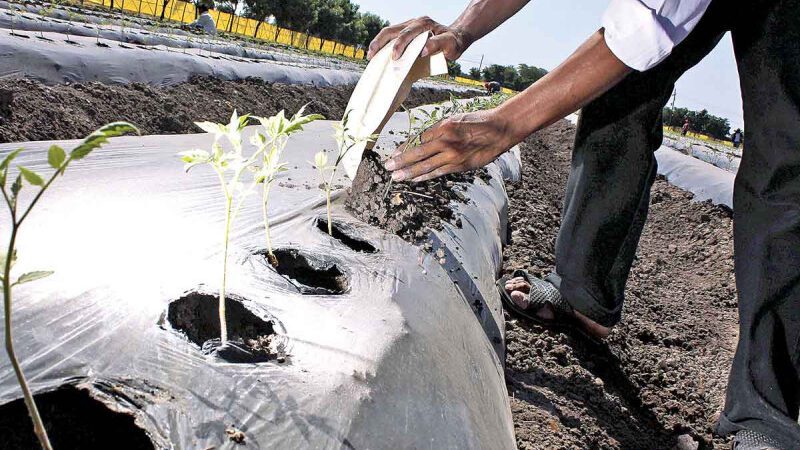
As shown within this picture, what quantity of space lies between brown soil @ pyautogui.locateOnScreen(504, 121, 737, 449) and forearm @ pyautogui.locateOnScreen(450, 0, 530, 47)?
113 cm

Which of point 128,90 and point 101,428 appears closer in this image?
point 101,428

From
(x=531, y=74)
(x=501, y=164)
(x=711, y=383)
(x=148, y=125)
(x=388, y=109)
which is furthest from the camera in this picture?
(x=531, y=74)

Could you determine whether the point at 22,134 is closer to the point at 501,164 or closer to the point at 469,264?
the point at 469,264

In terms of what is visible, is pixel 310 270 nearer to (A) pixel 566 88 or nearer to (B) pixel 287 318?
(B) pixel 287 318

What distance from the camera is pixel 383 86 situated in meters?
1.76

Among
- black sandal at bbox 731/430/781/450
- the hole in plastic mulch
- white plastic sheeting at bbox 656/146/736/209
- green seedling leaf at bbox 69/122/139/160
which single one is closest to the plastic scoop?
the hole in plastic mulch

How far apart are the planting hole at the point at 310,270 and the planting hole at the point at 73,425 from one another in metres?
0.64

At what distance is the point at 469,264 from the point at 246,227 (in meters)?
0.84

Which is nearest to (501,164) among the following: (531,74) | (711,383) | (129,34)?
(711,383)

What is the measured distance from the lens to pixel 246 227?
152cm

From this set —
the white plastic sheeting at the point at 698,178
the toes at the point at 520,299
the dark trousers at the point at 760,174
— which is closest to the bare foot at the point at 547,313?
the toes at the point at 520,299

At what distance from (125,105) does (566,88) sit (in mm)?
3536

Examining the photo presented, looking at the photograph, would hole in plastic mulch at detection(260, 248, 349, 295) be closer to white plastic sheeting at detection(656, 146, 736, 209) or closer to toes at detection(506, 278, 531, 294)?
toes at detection(506, 278, 531, 294)

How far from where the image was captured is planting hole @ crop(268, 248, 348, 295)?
144 cm
